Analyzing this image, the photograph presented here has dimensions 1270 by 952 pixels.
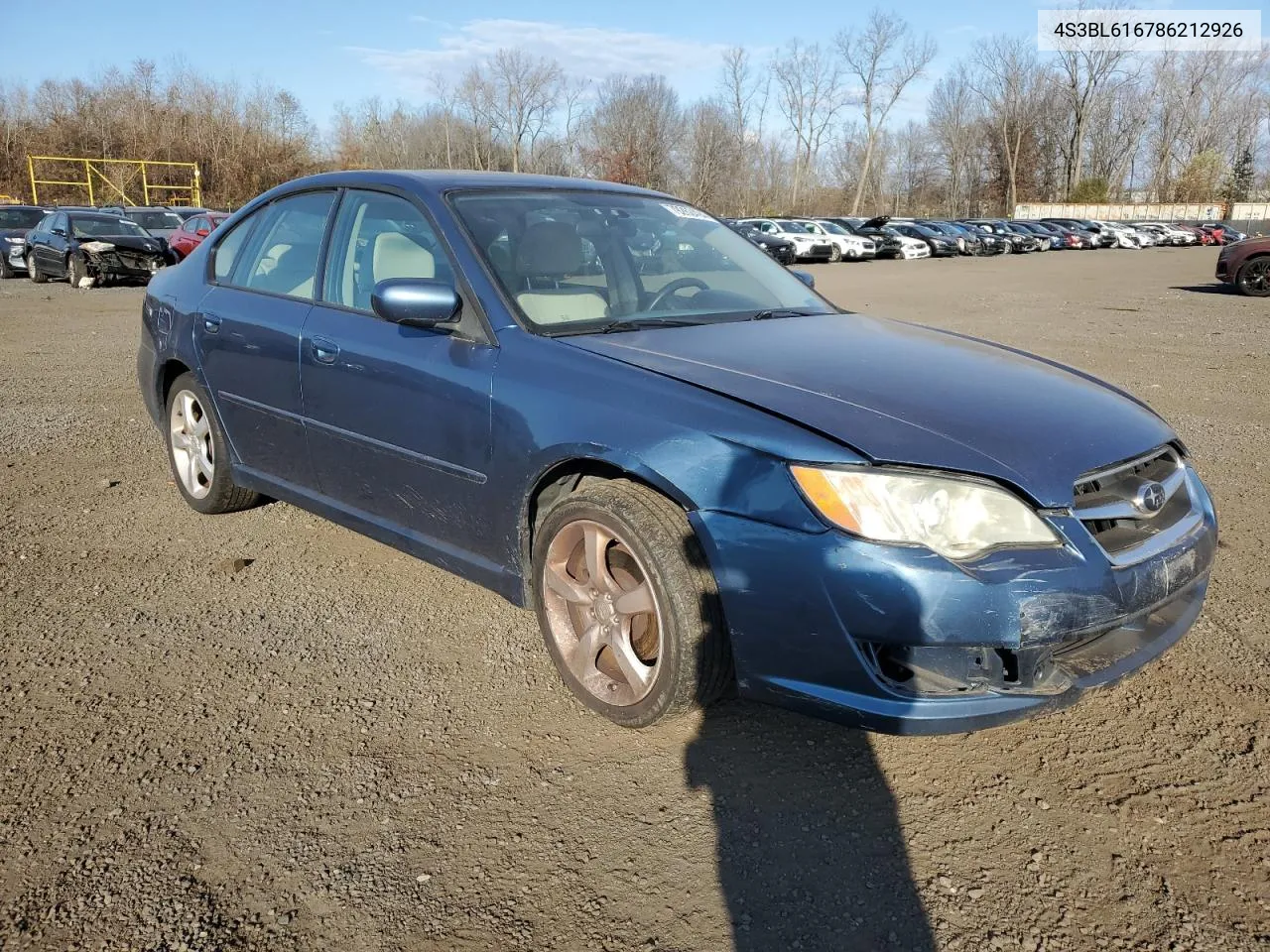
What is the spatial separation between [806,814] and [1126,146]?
95.6m

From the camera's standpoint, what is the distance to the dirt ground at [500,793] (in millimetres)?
2084

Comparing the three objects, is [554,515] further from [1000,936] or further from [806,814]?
[1000,936]

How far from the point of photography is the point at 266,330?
387 centimetres

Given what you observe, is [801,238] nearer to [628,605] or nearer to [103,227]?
[103,227]

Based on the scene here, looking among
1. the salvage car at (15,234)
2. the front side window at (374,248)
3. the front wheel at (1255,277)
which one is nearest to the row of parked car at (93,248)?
the salvage car at (15,234)

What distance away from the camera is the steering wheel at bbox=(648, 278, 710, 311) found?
11.4 ft

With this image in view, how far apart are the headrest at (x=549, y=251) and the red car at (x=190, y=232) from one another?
18220mm

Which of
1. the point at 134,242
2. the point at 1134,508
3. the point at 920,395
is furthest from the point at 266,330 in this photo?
the point at 134,242

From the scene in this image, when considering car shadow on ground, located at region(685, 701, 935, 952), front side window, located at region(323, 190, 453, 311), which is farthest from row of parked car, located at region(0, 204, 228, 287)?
car shadow on ground, located at region(685, 701, 935, 952)

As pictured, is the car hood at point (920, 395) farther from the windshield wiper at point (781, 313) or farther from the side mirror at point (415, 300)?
the side mirror at point (415, 300)

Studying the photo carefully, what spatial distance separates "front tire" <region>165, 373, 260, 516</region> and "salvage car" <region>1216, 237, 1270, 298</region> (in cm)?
1816

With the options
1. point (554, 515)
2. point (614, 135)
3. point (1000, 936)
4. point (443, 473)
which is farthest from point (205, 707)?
point (614, 135)

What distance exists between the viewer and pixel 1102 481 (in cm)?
257

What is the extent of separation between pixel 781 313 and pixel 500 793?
2.04m
